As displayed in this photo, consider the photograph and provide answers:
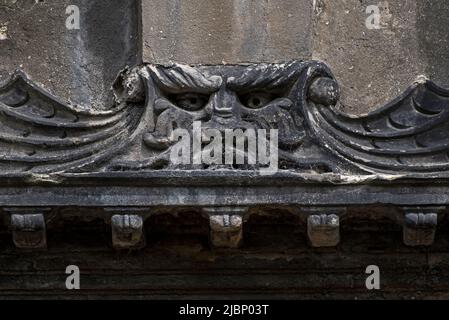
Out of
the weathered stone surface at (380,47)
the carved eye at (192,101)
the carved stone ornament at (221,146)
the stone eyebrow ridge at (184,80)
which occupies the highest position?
the weathered stone surface at (380,47)

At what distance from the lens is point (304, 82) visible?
7500 millimetres

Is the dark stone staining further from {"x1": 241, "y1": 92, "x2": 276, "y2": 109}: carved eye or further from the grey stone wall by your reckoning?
{"x1": 241, "y1": 92, "x2": 276, "y2": 109}: carved eye

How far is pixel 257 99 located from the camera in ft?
24.8

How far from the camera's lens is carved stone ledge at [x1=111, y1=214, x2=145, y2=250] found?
727cm

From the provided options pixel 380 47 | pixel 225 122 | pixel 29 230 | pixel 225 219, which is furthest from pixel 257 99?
pixel 29 230

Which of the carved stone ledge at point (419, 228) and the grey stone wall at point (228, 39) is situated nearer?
the carved stone ledge at point (419, 228)

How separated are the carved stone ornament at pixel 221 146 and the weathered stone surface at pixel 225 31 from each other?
0.29 ft

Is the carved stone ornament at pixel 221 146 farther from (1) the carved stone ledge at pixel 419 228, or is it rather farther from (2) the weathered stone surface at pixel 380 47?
(2) the weathered stone surface at pixel 380 47

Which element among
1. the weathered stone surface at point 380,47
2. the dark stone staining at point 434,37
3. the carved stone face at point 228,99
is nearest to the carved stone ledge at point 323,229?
the carved stone face at point 228,99

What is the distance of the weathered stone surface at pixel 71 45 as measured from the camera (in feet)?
25.9

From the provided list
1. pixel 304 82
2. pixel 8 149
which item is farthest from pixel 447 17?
pixel 8 149

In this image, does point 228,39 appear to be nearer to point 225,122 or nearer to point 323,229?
point 225,122

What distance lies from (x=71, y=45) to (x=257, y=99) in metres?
0.96
